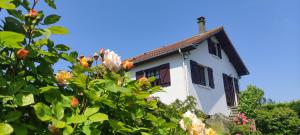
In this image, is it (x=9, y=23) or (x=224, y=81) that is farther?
(x=224, y=81)

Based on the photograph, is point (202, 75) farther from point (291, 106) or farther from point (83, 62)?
point (83, 62)

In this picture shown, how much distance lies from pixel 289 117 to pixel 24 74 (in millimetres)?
16833

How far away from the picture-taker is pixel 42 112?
1.50 meters

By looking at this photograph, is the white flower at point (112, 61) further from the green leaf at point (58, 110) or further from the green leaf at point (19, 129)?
the green leaf at point (19, 129)

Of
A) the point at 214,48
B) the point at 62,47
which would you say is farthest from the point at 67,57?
the point at 214,48

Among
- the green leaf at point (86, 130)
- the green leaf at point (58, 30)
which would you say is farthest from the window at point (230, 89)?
the green leaf at point (86, 130)

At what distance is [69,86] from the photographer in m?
1.84

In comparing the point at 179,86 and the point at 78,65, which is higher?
the point at 179,86

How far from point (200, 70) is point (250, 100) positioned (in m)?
3.30

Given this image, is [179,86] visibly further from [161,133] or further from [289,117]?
[161,133]

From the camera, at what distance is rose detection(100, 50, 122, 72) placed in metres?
2.04

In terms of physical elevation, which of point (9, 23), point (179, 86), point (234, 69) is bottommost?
point (9, 23)

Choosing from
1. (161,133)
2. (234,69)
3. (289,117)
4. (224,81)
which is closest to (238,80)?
(234,69)

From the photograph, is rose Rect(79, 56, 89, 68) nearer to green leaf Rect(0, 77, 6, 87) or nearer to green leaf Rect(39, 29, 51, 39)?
green leaf Rect(39, 29, 51, 39)
